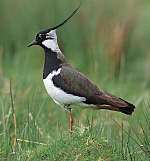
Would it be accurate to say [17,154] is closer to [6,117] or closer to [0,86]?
[6,117]

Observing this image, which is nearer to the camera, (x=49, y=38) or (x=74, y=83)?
(x=74, y=83)

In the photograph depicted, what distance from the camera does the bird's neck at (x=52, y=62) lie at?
6191 mm

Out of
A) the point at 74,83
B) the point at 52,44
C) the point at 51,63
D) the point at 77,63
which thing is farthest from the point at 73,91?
the point at 77,63

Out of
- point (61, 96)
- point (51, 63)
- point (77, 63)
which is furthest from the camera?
point (77, 63)

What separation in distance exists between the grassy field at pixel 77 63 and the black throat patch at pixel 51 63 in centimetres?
48

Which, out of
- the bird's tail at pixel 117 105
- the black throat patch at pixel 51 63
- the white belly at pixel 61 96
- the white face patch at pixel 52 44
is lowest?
the bird's tail at pixel 117 105

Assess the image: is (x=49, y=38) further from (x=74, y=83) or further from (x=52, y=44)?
(x=74, y=83)

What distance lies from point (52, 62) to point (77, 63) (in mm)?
4238

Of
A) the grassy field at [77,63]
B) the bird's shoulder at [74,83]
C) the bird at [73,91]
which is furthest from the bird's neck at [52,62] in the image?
the grassy field at [77,63]

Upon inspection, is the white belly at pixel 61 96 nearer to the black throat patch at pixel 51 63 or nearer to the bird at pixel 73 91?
the bird at pixel 73 91

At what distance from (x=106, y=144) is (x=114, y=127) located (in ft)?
5.70

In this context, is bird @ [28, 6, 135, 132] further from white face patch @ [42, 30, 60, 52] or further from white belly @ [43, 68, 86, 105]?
white face patch @ [42, 30, 60, 52]

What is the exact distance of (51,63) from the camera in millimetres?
6242

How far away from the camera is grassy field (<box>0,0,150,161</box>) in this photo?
6711mm
